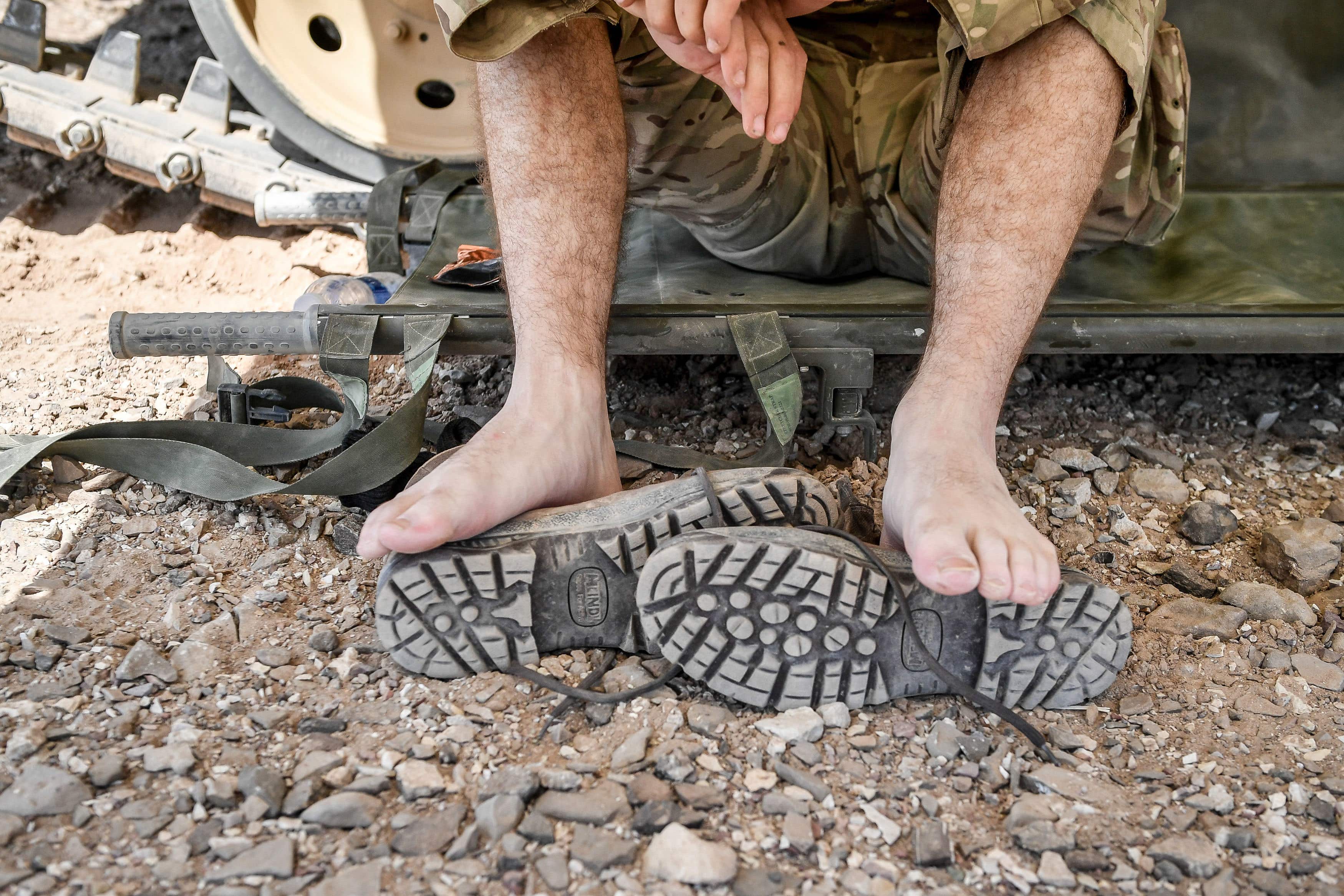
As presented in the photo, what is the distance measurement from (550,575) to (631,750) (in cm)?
19

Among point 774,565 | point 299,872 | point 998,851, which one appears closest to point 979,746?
point 998,851

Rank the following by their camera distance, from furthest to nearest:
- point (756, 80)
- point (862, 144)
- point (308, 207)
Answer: point (308, 207) → point (862, 144) → point (756, 80)

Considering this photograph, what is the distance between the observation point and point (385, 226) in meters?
1.86

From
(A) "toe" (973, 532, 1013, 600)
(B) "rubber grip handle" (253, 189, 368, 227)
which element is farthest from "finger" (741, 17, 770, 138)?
(B) "rubber grip handle" (253, 189, 368, 227)

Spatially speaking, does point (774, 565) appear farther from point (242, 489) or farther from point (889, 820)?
point (242, 489)

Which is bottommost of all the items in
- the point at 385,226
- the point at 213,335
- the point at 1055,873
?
the point at 1055,873

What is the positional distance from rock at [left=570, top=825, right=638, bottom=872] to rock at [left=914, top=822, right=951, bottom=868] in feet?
0.75

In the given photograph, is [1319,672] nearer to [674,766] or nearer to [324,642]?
[674,766]

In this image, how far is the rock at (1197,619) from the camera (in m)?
1.20

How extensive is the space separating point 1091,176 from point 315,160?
5.37 feet

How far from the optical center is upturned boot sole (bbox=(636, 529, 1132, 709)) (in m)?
0.97

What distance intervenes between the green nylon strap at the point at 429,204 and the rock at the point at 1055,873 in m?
1.34

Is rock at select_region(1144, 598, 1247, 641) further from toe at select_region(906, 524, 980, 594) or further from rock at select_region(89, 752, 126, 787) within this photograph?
rock at select_region(89, 752, 126, 787)

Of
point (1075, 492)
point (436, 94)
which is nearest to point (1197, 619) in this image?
point (1075, 492)
